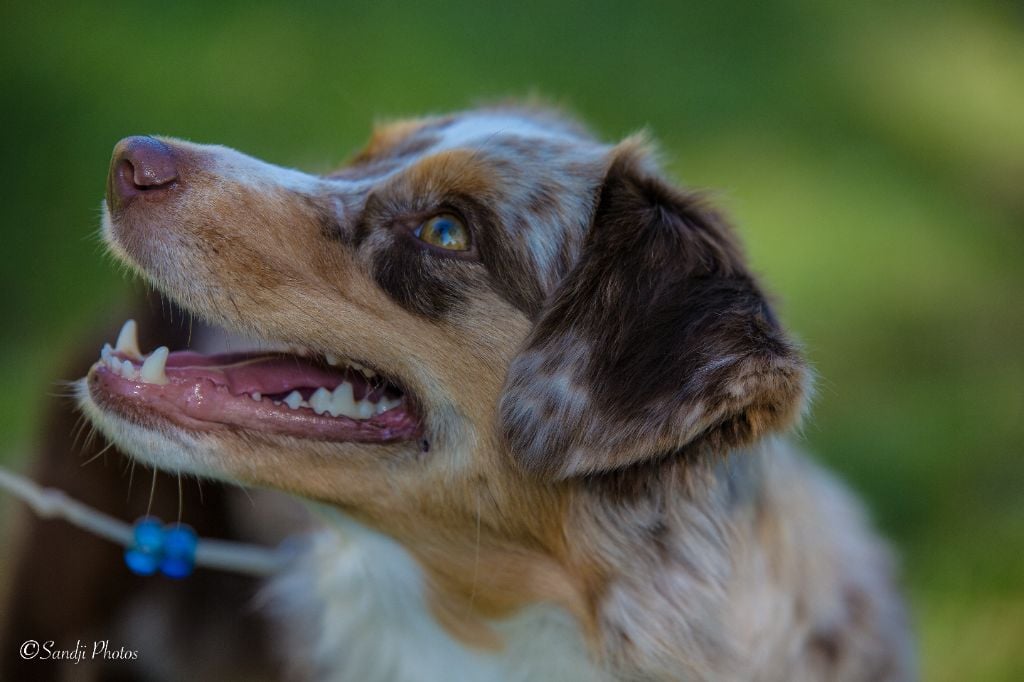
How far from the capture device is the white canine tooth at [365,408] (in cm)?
285

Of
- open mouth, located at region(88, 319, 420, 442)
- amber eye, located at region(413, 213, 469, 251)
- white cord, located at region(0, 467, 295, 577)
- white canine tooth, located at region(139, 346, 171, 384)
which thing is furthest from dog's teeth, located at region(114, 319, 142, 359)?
amber eye, located at region(413, 213, 469, 251)

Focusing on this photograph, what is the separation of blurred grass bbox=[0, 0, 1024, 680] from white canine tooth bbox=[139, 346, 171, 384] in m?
1.08

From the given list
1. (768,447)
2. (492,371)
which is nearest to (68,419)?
(492,371)

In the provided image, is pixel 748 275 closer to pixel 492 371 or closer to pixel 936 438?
pixel 492 371

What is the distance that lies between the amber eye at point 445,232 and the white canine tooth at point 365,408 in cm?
46

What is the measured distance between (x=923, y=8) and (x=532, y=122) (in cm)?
832

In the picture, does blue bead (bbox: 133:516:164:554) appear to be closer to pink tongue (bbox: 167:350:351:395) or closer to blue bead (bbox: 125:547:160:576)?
blue bead (bbox: 125:547:160:576)

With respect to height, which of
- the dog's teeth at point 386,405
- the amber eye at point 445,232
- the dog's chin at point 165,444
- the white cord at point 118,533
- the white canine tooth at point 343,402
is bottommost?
the white cord at point 118,533

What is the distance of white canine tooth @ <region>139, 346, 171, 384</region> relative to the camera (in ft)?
9.14

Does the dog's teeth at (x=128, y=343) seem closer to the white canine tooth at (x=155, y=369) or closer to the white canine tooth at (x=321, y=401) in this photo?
the white canine tooth at (x=155, y=369)

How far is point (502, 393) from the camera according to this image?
278cm

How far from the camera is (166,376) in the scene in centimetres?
282

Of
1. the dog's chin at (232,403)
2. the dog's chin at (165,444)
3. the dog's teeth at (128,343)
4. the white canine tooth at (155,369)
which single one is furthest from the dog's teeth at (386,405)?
the dog's teeth at (128,343)

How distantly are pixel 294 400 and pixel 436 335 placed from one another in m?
0.41
